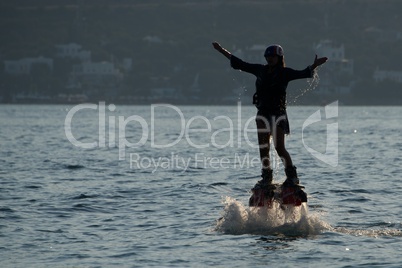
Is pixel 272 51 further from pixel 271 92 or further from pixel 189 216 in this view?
pixel 189 216

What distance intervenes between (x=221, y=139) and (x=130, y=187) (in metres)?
33.4

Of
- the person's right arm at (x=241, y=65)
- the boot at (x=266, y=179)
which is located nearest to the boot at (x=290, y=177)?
the boot at (x=266, y=179)

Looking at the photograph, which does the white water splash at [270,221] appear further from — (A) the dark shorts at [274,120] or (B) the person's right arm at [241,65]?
(B) the person's right arm at [241,65]

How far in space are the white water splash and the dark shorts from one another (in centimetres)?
148

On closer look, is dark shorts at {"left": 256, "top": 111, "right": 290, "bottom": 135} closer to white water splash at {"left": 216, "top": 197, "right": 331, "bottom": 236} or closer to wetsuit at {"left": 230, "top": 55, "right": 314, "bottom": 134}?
wetsuit at {"left": 230, "top": 55, "right": 314, "bottom": 134}

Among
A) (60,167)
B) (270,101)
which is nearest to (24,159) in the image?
(60,167)

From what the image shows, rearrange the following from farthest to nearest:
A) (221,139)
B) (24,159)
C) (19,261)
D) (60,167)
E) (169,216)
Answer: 1. (221,139)
2. (24,159)
3. (60,167)
4. (169,216)
5. (19,261)

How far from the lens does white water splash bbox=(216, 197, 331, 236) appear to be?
65.8 ft

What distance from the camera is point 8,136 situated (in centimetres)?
6412

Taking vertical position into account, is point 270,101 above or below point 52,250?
above

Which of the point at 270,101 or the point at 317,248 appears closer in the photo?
the point at 317,248

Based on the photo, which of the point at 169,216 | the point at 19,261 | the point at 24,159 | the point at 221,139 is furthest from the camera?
the point at 221,139

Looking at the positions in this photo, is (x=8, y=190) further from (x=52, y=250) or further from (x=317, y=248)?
(x=317, y=248)

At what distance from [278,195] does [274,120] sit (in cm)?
142
